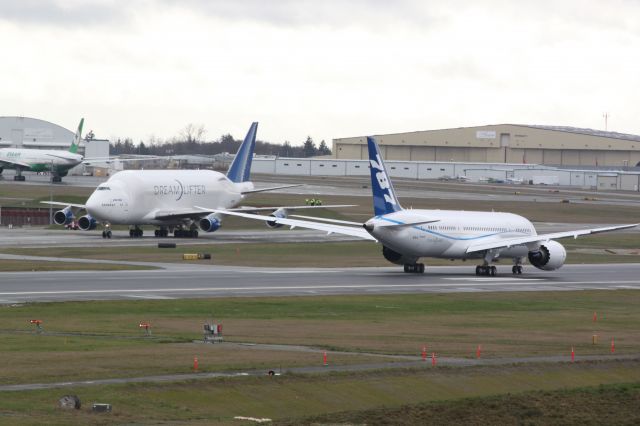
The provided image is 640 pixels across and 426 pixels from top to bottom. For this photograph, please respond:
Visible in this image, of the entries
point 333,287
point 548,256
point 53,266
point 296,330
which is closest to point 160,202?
point 53,266

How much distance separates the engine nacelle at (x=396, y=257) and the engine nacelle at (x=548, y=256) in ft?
25.1

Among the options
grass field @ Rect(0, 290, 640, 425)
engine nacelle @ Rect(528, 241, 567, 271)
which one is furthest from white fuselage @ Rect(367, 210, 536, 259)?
grass field @ Rect(0, 290, 640, 425)

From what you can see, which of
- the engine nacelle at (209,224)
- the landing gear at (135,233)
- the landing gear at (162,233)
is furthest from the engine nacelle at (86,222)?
the engine nacelle at (209,224)

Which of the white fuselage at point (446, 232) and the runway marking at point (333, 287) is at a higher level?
the white fuselage at point (446, 232)

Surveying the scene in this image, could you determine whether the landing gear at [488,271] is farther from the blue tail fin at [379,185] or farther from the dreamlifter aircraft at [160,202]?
the dreamlifter aircraft at [160,202]

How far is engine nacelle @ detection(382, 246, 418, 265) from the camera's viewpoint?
75.2 metres

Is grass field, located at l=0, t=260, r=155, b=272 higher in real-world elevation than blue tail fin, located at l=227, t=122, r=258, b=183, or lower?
lower

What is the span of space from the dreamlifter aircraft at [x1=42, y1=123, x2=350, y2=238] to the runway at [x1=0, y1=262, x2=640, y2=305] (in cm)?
2487

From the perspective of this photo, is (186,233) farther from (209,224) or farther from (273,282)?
(273,282)

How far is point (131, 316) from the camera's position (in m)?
50.8

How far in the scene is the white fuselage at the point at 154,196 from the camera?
10050cm

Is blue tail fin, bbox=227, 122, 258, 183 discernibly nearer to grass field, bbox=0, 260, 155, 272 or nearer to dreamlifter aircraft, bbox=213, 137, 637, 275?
dreamlifter aircraft, bbox=213, 137, 637, 275

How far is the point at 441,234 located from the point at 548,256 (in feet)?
23.9

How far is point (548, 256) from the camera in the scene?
250 ft
